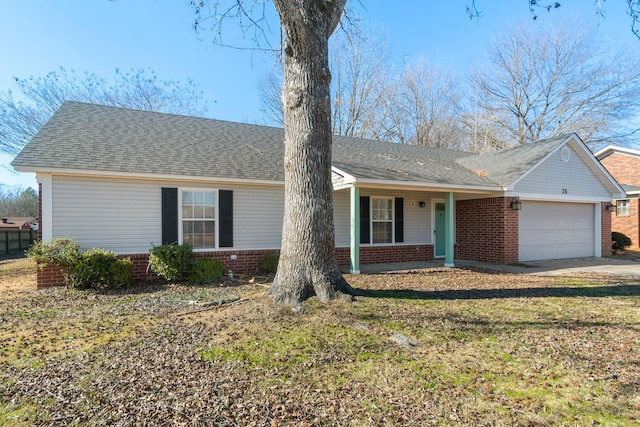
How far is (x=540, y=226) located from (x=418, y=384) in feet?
37.9

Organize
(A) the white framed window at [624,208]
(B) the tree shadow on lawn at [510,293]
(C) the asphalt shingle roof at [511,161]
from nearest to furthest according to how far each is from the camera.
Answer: (B) the tree shadow on lawn at [510,293]
(C) the asphalt shingle roof at [511,161]
(A) the white framed window at [624,208]

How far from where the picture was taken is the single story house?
8195 mm

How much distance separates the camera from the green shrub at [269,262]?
31.0 ft

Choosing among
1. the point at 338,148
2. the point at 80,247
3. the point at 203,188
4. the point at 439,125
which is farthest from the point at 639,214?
the point at 80,247

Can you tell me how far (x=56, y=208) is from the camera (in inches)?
308

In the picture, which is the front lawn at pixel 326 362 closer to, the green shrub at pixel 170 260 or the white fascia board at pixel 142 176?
the green shrub at pixel 170 260

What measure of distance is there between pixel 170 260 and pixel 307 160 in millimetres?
4239

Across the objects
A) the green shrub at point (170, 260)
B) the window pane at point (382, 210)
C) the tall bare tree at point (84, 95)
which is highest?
the tall bare tree at point (84, 95)

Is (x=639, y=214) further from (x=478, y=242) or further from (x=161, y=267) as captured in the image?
(x=161, y=267)

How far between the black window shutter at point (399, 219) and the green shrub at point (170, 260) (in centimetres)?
667

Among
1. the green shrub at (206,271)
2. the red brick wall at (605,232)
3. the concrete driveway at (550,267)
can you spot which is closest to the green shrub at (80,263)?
the green shrub at (206,271)

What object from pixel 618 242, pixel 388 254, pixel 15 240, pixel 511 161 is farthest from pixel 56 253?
pixel 618 242

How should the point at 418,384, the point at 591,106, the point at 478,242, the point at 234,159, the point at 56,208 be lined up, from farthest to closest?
the point at 591,106, the point at 478,242, the point at 234,159, the point at 56,208, the point at 418,384

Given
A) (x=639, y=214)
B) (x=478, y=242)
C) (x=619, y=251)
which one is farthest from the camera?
(x=639, y=214)
